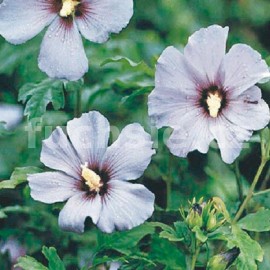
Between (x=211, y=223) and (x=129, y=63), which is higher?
(x=129, y=63)

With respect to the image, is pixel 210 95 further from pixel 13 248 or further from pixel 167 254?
pixel 13 248

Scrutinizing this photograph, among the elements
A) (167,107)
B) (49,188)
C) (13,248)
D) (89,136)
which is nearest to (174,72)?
(167,107)

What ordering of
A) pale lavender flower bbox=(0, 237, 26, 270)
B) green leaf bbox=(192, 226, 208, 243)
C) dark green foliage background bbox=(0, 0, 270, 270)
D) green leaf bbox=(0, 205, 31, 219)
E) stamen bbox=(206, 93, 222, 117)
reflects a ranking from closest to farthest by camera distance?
green leaf bbox=(192, 226, 208, 243) < stamen bbox=(206, 93, 222, 117) < dark green foliage background bbox=(0, 0, 270, 270) < green leaf bbox=(0, 205, 31, 219) < pale lavender flower bbox=(0, 237, 26, 270)

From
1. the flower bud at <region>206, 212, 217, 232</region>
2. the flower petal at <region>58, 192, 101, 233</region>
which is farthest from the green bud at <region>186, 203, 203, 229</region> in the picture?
the flower petal at <region>58, 192, 101, 233</region>

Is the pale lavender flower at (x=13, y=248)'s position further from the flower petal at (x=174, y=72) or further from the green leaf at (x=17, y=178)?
the flower petal at (x=174, y=72)

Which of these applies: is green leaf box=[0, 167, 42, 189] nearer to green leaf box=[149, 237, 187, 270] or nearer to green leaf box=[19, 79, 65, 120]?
green leaf box=[19, 79, 65, 120]

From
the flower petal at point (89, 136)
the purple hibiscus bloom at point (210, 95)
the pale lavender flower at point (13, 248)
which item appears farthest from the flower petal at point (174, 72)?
the pale lavender flower at point (13, 248)

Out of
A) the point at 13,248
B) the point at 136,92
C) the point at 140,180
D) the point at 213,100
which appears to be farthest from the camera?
the point at 13,248
